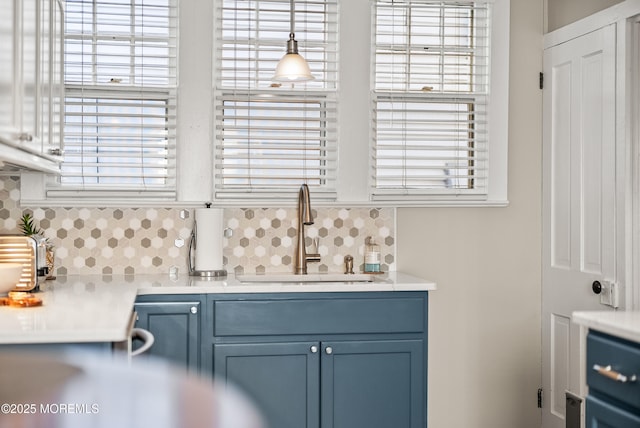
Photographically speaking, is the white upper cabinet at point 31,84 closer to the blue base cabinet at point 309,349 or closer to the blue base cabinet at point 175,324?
the blue base cabinet at point 175,324

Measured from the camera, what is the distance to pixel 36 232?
3865 mm

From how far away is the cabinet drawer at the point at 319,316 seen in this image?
11.6 feet

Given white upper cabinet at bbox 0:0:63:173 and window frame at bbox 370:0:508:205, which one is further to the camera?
window frame at bbox 370:0:508:205

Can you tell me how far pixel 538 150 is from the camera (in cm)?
435

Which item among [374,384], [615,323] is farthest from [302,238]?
[615,323]

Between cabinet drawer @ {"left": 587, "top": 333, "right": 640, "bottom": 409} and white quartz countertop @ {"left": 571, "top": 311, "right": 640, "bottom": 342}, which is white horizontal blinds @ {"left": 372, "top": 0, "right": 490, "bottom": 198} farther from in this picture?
cabinet drawer @ {"left": 587, "top": 333, "right": 640, "bottom": 409}

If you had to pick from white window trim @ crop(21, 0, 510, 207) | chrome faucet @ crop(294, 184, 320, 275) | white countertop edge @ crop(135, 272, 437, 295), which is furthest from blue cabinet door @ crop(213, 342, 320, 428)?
white window trim @ crop(21, 0, 510, 207)

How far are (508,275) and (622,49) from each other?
139 cm

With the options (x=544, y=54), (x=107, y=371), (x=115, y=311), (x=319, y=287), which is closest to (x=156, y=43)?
(x=319, y=287)

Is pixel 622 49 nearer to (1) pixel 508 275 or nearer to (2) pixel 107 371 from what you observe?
(1) pixel 508 275

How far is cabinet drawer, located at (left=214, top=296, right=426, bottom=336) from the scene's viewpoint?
11.6 ft

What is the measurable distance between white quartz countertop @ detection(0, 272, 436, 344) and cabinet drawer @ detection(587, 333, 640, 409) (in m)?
1.06

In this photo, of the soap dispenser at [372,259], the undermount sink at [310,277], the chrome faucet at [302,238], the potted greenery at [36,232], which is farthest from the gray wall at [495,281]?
the potted greenery at [36,232]

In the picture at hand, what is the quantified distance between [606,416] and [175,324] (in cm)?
185
